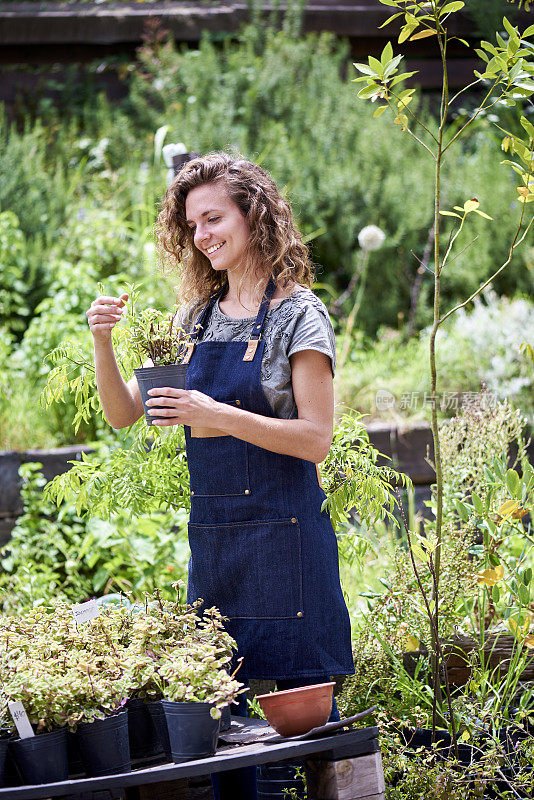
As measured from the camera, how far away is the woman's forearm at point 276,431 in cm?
189

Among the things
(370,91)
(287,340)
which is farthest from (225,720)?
(370,91)

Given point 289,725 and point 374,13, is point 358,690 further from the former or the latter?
point 374,13

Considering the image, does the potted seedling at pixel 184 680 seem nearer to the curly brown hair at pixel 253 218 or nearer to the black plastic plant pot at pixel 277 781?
the black plastic plant pot at pixel 277 781

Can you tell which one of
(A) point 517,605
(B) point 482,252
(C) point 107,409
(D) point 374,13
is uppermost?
(D) point 374,13

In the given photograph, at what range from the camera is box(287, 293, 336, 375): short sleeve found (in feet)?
6.45

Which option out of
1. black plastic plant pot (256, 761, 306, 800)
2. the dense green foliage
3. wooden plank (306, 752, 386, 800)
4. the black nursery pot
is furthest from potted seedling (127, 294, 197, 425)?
the dense green foliage

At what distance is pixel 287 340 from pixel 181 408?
1.00ft

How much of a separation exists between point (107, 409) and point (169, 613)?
50cm

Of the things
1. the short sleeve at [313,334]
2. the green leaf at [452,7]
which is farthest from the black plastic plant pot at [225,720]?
the green leaf at [452,7]

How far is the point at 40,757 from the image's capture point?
1532 millimetres

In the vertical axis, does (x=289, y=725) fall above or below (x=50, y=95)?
below

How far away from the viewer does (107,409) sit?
212 centimetres

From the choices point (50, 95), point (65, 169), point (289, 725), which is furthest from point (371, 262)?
point (289, 725)

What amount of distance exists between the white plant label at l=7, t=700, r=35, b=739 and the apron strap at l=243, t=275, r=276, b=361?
0.87m
